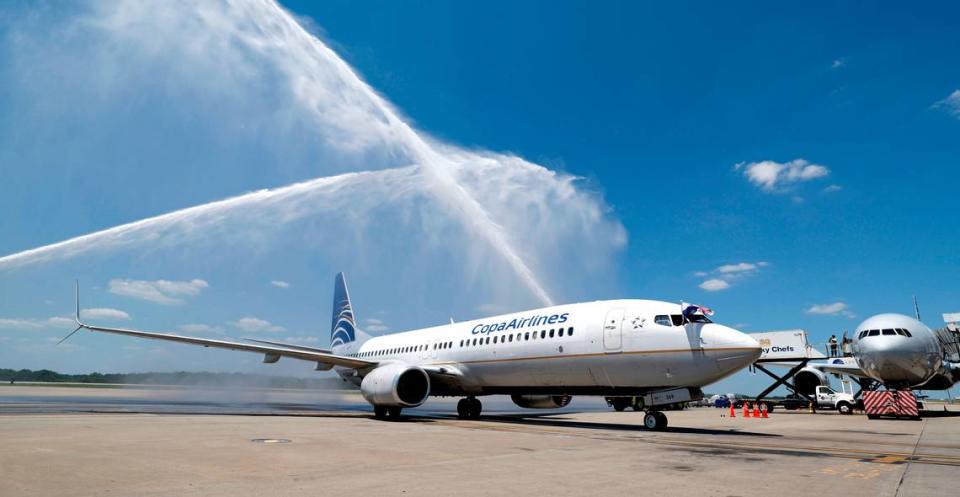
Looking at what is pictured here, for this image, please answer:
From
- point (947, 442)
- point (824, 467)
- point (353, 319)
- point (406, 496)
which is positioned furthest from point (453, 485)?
point (353, 319)

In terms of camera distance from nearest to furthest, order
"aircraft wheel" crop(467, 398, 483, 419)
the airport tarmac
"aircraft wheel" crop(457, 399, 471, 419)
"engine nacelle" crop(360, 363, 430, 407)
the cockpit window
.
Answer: the airport tarmac, the cockpit window, "engine nacelle" crop(360, 363, 430, 407), "aircraft wheel" crop(457, 399, 471, 419), "aircraft wheel" crop(467, 398, 483, 419)

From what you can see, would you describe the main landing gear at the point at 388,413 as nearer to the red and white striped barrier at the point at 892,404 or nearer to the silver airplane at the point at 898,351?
the red and white striped barrier at the point at 892,404

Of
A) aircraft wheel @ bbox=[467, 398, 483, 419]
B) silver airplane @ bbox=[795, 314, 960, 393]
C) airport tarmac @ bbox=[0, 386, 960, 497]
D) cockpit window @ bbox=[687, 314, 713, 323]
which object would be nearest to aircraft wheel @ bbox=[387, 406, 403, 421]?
aircraft wheel @ bbox=[467, 398, 483, 419]

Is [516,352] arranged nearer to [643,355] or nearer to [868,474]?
[643,355]

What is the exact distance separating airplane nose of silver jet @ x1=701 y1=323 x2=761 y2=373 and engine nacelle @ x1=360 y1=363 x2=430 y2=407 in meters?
11.2

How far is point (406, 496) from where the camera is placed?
619 cm

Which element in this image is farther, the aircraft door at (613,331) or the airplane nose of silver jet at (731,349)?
the aircraft door at (613,331)

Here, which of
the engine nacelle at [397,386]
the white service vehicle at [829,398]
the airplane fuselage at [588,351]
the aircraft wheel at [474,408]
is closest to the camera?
the airplane fuselage at [588,351]

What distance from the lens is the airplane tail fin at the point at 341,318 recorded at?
133 feet

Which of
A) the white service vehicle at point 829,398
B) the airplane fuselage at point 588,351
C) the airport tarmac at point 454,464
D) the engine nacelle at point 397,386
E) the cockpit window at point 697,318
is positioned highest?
the cockpit window at point 697,318

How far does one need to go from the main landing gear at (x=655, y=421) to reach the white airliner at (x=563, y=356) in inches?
1.2

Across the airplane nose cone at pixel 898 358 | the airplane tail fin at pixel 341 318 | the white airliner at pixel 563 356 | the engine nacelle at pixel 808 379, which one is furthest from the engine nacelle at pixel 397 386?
Result: the engine nacelle at pixel 808 379

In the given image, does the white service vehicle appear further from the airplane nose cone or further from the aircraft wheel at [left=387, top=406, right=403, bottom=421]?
the aircraft wheel at [left=387, top=406, right=403, bottom=421]

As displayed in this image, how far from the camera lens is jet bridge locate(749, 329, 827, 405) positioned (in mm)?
36125
